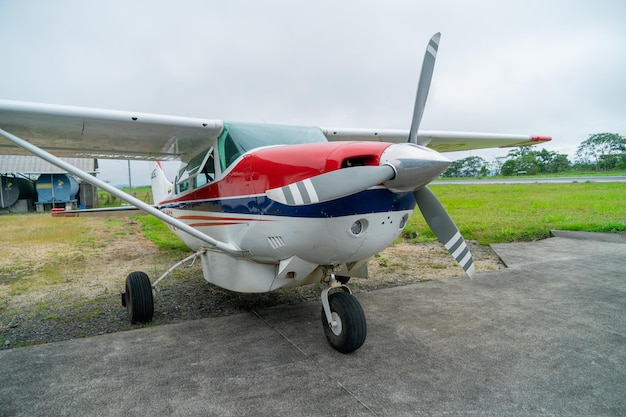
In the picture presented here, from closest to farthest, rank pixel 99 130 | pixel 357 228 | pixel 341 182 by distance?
pixel 341 182
pixel 357 228
pixel 99 130

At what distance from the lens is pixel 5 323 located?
4.34 metres

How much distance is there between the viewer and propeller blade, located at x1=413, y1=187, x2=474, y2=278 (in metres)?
3.31

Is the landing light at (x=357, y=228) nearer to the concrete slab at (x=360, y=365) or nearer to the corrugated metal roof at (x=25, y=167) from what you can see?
the concrete slab at (x=360, y=365)

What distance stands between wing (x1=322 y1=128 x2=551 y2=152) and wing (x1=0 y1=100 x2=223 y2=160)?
191 cm

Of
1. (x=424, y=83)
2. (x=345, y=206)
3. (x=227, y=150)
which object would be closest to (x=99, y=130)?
(x=227, y=150)

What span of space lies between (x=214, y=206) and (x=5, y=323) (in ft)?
9.17

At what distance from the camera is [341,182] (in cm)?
261

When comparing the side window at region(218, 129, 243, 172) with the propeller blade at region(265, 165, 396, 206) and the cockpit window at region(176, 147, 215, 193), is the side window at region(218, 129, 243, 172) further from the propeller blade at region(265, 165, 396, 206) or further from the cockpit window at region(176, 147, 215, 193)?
the propeller blade at region(265, 165, 396, 206)

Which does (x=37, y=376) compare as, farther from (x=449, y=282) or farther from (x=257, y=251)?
(x=449, y=282)

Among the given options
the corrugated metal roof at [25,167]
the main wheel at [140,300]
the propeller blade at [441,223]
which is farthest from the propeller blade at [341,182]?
the corrugated metal roof at [25,167]

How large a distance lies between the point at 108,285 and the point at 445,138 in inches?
240

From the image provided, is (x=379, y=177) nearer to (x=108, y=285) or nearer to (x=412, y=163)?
(x=412, y=163)

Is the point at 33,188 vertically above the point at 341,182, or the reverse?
the point at 341,182

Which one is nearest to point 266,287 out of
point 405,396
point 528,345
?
point 405,396
